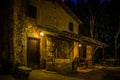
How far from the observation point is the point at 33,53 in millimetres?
14789

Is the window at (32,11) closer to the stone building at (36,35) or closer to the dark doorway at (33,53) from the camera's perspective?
the stone building at (36,35)

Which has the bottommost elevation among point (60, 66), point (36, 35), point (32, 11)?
point (60, 66)

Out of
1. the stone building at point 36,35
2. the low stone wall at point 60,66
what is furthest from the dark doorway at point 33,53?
the low stone wall at point 60,66

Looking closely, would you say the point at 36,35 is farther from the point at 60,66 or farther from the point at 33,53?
the point at 60,66

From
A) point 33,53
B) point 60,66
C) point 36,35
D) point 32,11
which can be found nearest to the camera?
point 60,66

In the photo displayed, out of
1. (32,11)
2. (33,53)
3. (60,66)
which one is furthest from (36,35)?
(60,66)

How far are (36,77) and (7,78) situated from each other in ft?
6.39

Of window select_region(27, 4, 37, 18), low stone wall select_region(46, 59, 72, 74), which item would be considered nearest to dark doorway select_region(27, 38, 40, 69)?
low stone wall select_region(46, 59, 72, 74)

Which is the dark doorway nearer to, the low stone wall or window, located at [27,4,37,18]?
the low stone wall

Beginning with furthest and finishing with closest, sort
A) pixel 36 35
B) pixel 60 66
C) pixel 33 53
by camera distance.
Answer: pixel 36 35
pixel 33 53
pixel 60 66

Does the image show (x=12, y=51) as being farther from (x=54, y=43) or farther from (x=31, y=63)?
(x=54, y=43)

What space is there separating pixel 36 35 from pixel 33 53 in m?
1.44

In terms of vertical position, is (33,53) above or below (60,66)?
above

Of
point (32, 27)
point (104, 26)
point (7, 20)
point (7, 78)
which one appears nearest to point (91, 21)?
point (104, 26)
